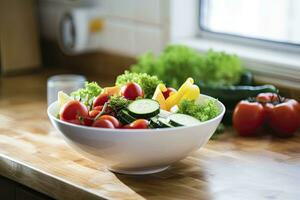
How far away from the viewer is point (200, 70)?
2.01 meters

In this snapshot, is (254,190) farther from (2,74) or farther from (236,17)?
(2,74)

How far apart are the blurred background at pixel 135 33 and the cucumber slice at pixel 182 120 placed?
0.55 metres

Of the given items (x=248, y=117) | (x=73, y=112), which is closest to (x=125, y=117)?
(x=73, y=112)

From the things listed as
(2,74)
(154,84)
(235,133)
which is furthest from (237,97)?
(2,74)

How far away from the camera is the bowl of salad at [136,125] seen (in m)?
1.42

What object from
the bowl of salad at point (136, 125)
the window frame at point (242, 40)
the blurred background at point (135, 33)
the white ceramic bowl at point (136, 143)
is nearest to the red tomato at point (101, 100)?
the bowl of salad at point (136, 125)

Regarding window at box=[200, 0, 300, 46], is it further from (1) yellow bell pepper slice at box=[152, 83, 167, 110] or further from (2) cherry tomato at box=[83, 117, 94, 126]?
(2) cherry tomato at box=[83, 117, 94, 126]

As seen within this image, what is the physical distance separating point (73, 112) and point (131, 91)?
0.15 meters

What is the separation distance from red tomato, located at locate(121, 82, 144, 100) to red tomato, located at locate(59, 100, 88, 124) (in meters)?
0.11

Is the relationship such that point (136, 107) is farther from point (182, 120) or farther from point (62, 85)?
point (62, 85)

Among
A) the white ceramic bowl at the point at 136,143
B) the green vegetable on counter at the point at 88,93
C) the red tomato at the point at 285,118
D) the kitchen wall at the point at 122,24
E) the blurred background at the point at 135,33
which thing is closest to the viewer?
the white ceramic bowl at the point at 136,143

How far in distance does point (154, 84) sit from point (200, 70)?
39 centimetres

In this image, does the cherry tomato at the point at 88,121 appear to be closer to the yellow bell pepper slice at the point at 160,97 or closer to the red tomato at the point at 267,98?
the yellow bell pepper slice at the point at 160,97

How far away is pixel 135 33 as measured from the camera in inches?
94.4
